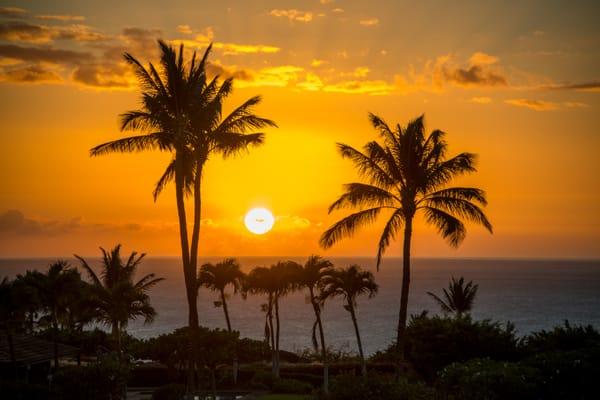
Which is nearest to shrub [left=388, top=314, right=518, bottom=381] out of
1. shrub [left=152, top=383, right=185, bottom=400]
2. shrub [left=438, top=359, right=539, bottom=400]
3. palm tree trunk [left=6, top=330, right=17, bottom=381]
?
shrub [left=438, top=359, right=539, bottom=400]

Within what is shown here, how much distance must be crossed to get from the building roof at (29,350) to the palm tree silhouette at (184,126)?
12615 mm

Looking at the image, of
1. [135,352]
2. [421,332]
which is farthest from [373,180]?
[135,352]

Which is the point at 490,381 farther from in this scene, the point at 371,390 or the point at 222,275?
the point at 222,275

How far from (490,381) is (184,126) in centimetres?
1603

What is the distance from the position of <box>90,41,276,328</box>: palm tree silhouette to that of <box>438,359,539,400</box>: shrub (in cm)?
1117

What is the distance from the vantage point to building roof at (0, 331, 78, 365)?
37344 mm

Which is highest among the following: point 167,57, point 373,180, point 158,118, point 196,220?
point 167,57

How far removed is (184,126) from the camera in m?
30.2

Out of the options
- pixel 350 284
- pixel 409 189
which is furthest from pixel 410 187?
pixel 350 284

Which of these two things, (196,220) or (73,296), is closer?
(196,220)

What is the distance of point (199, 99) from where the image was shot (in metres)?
30.5

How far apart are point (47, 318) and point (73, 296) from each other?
1952 centimetres

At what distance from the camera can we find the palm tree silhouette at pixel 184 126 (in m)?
30.3

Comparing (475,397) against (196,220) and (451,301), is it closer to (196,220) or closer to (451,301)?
(196,220)
